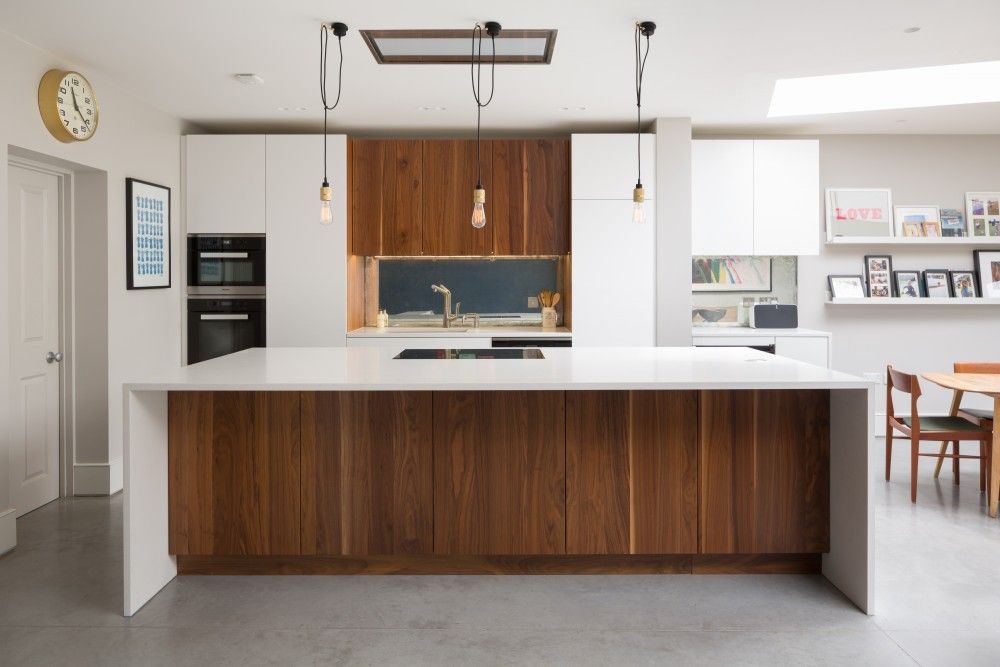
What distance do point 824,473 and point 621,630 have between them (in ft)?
3.78

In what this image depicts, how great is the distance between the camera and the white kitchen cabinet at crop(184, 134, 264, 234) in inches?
A: 234

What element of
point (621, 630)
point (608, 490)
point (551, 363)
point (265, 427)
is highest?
point (551, 363)

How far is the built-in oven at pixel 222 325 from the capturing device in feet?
19.8

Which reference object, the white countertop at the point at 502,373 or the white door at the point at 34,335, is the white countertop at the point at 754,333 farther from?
the white door at the point at 34,335

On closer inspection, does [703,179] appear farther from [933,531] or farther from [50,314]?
[50,314]

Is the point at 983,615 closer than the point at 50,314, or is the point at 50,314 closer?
the point at 983,615

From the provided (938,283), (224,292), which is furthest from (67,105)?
(938,283)

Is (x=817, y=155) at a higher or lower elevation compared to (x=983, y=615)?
higher

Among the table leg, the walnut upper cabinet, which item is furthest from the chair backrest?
the walnut upper cabinet

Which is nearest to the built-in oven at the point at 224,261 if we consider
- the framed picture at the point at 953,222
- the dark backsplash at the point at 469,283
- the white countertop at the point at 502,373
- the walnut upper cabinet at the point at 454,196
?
the walnut upper cabinet at the point at 454,196

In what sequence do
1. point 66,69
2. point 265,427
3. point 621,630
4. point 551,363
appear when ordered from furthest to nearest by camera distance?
point 66,69, point 551,363, point 265,427, point 621,630

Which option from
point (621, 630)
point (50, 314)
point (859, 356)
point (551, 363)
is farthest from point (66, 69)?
point (859, 356)

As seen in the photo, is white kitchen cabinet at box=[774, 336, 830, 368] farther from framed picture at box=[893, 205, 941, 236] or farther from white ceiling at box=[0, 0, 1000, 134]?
white ceiling at box=[0, 0, 1000, 134]

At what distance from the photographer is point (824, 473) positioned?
3.44 m
